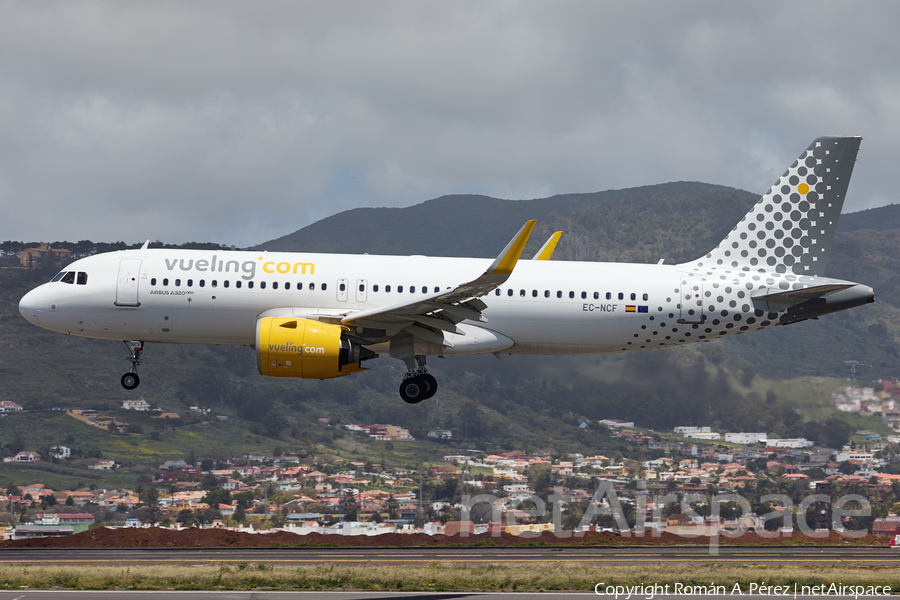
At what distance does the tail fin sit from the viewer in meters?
31.5

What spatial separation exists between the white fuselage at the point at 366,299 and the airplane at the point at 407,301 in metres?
0.03

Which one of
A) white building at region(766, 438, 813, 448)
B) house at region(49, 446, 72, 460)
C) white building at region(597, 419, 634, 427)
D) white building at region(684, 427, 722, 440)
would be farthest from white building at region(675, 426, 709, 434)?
house at region(49, 446, 72, 460)

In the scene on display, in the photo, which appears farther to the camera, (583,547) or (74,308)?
(583,547)

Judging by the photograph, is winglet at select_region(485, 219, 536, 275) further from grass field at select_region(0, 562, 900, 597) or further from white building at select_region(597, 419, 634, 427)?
white building at select_region(597, 419, 634, 427)

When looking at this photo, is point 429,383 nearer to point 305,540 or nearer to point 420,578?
point 420,578

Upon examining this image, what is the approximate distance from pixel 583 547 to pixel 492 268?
22.7 meters

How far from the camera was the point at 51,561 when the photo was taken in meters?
36.6

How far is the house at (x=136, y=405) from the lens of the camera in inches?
5261

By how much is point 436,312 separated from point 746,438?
68.2 meters

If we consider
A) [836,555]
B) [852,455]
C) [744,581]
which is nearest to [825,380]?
[852,455]

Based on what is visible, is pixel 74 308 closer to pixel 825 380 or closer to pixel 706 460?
pixel 825 380

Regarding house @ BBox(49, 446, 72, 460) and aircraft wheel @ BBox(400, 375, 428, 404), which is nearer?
aircraft wheel @ BBox(400, 375, 428, 404)

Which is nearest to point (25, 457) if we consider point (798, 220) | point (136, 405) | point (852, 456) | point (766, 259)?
point (136, 405)

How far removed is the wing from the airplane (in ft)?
0.21
